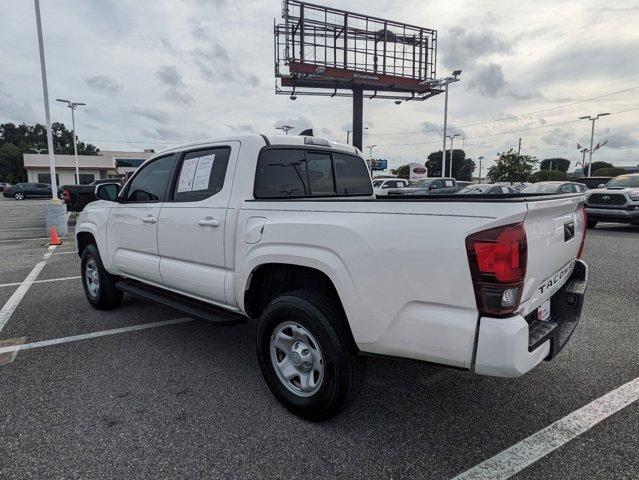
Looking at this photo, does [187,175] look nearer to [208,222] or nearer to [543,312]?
[208,222]

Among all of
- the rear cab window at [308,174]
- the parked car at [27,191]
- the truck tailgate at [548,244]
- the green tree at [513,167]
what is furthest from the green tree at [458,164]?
the truck tailgate at [548,244]

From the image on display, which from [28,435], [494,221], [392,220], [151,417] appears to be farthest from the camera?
[151,417]

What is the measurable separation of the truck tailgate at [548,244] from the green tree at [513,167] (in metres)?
40.2

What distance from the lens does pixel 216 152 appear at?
3443 mm

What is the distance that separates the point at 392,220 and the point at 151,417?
2.04m

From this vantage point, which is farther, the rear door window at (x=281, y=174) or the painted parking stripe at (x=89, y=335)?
the painted parking stripe at (x=89, y=335)

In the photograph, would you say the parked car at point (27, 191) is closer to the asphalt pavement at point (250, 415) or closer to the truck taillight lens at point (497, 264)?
the asphalt pavement at point (250, 415)

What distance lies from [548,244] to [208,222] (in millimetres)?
2305

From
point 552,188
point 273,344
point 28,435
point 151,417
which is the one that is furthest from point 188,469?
point 552,188

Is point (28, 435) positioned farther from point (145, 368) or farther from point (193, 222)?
point (193, 222)

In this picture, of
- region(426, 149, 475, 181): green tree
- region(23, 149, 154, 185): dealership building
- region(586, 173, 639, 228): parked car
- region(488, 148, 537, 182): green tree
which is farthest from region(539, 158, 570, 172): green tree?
region(586, 173, 639, 228): parked car

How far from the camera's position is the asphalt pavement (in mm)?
2273

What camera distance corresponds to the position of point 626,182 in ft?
43.9

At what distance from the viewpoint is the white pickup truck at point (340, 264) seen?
1977 mm
